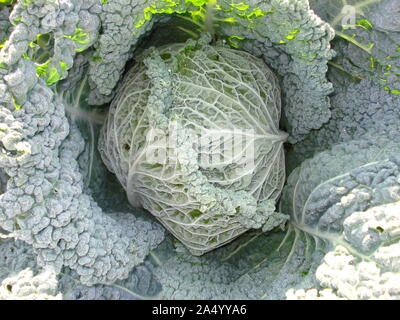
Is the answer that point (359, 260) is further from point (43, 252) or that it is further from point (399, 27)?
point (43, 252)

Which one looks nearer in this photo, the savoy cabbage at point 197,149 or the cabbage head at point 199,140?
the savoy cabbage at point 197,149

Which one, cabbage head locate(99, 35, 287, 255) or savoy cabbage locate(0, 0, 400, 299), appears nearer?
savoy cabbage locate(0, 0, 400, 299)

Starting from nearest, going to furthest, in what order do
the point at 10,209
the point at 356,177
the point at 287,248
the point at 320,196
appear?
1. the point at 10,209
2. the point at 356,177
3. the point at 320,196
4. the point at 287,248

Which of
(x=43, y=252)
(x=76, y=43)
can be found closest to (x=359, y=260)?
(x=43, y=252)
